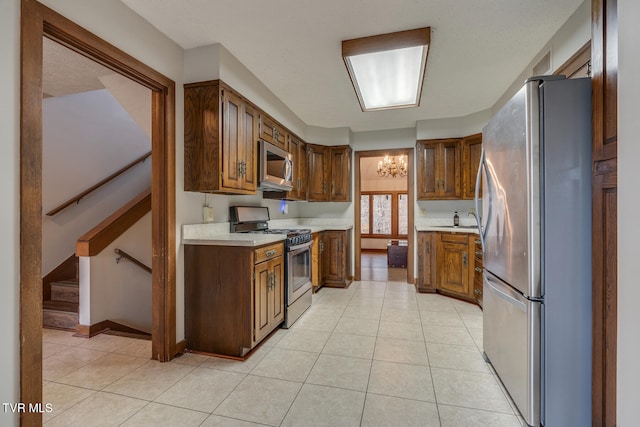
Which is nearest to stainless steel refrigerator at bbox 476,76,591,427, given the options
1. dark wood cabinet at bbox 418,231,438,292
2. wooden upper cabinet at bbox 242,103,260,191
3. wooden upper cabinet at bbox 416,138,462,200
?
wooden upper cabinet at bbox 242,103,260,191

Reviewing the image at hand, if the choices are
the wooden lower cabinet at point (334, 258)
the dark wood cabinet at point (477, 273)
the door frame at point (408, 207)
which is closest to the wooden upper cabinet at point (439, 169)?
the door frame at point (408, 207)

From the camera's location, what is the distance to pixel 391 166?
281 inches

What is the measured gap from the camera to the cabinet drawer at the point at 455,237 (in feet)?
12.1

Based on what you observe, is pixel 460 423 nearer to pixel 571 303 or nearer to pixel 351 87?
pixel 571 303

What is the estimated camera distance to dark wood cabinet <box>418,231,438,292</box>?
408 centimetres

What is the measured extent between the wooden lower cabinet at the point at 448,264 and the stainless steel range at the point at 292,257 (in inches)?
69.7

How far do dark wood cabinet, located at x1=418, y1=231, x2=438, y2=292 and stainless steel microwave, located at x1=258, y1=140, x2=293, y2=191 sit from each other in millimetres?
2090

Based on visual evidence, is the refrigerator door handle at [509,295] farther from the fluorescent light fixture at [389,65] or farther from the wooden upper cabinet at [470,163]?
the wooden upper cabinet at [470,163]

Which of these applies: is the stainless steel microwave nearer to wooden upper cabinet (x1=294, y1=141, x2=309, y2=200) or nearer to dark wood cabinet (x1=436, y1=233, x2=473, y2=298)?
wooden upper cabinet (x1=294, y1=141, x2=309, y2=200)

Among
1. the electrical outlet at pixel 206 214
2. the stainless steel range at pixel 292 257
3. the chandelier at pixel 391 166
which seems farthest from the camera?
the chandelier at pixel 391 166

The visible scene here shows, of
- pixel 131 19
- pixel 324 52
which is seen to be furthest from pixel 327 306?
pixel 131 19

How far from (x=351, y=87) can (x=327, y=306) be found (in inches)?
103

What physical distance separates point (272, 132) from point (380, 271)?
373 centimetres

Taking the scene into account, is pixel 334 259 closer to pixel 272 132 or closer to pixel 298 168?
pixel 298 168
